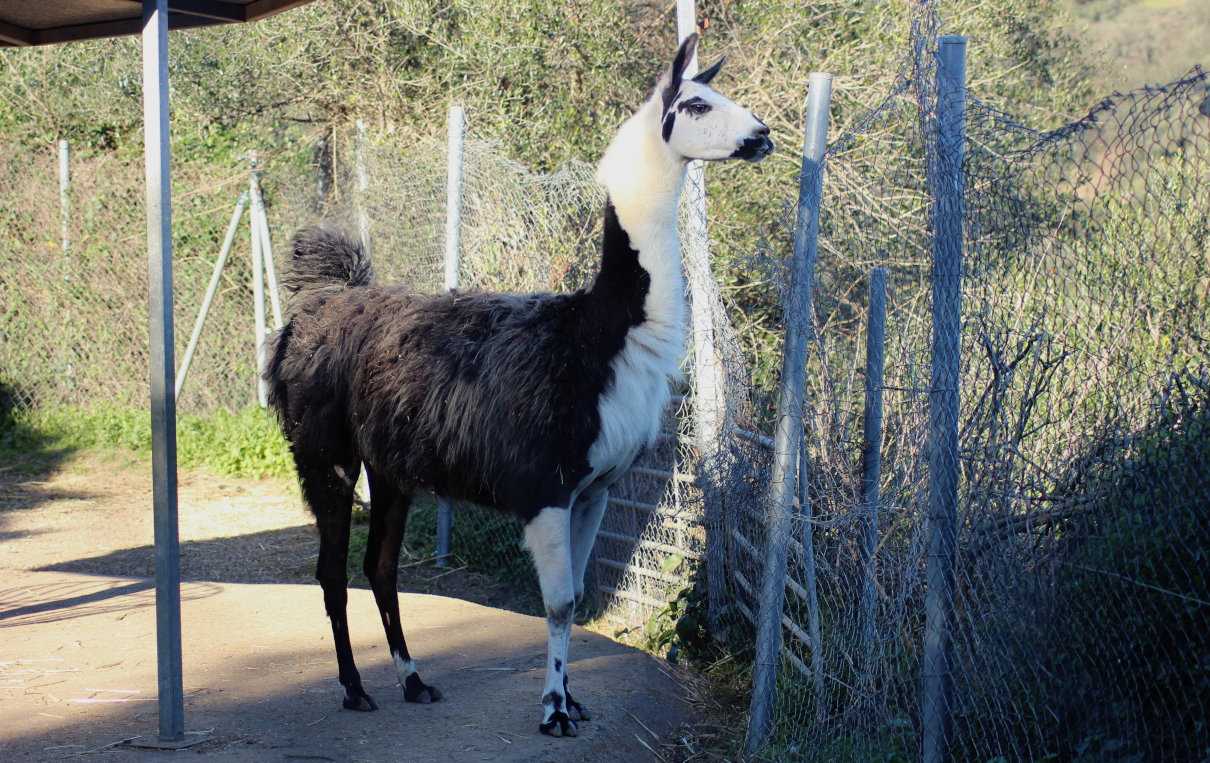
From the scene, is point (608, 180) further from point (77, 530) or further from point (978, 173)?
point (77, 530)

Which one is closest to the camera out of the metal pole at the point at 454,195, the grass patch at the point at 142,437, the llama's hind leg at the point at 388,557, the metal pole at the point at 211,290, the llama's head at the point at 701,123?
the llama's head at the point at 701,123

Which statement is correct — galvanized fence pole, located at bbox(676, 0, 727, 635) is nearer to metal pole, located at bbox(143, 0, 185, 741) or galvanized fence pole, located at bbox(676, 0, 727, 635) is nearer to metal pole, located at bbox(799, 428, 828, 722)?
metal pole, located at bbox(799, 428, 828, 722)

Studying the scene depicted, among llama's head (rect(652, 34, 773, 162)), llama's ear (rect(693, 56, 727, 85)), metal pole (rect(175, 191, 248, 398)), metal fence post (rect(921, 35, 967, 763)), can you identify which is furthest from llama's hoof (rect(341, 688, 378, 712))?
metal pole (rect(175, 191, 248, 398))

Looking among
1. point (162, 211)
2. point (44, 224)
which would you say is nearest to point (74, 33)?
point (162, 211)

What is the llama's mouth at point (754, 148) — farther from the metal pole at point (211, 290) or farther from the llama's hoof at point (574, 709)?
the metal pole at point (211, 290)

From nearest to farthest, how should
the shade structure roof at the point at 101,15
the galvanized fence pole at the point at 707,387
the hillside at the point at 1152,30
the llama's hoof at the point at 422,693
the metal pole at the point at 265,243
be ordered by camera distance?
the llama's hoof at the point at 422,693, the shade structure roof at the point at 101,15, the galvanized fence pole at the point at 707,387, the metal pole at the point at 265,243, the hillside at the point at 1152,30

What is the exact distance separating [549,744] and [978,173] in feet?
8.26

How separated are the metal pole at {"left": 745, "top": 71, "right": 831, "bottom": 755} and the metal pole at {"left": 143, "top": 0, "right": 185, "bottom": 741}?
2.10 meters

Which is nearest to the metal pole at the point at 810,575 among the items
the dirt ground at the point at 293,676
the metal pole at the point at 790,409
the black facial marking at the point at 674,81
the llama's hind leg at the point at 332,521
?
the metal pole at the point at 790,409

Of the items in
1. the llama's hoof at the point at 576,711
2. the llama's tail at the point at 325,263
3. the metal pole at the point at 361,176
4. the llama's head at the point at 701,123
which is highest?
the metal pole at the point at 361,176

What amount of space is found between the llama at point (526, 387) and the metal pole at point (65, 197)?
8024 mm

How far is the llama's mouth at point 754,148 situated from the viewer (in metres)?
4.11

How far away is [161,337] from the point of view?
13.4 ft

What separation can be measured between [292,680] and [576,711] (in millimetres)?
1320
